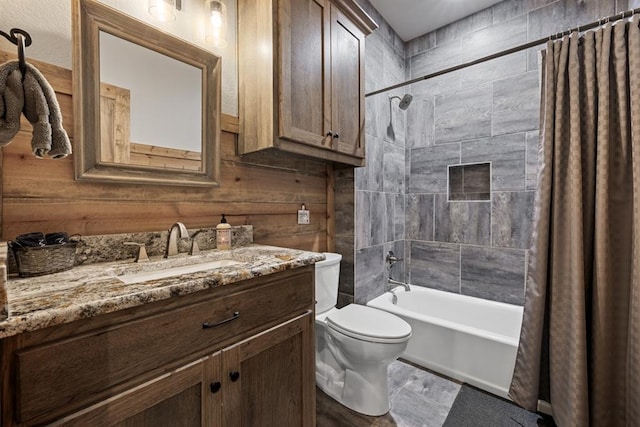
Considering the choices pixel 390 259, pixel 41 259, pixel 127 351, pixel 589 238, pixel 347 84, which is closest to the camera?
pixel 127 351

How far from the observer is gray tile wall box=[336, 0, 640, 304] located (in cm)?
216

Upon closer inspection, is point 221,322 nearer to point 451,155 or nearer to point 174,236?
point 174,236

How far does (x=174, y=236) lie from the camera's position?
124 centimetres

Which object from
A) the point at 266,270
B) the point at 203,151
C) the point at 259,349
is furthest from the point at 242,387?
the point at 203,151

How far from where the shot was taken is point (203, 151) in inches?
55.4

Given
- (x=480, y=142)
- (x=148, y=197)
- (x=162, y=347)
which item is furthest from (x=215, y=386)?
(x=480, y=142)

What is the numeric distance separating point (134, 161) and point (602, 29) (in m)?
2.22

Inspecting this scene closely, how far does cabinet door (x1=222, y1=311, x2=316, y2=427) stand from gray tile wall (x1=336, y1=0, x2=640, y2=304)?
103 centimetres

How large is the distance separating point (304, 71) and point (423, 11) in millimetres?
1638

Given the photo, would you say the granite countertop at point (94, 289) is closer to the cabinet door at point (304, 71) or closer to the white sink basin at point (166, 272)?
the white sink basin at point (166, 272)

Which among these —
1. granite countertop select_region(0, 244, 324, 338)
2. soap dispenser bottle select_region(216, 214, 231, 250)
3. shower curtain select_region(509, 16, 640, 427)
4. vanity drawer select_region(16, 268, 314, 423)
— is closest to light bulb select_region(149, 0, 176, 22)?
soap dispenser bottle select_region(216, 214, 231, 250)

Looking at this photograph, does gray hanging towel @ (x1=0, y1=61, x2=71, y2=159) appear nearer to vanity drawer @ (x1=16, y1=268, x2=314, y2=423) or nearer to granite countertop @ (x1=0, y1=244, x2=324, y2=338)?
granite countertop @ (x1=0, y1=244, x2=324, y2=338)

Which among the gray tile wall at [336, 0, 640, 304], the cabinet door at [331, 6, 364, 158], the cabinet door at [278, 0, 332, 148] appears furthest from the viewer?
the gray tile wall at [336, 0, 640, 304]

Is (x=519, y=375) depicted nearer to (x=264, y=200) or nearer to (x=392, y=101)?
(x=264, y=200)
